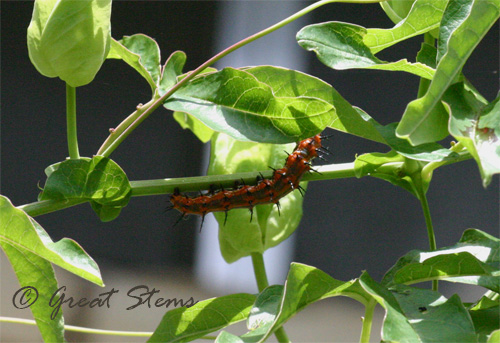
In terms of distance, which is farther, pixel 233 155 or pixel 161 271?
pixel 161 271

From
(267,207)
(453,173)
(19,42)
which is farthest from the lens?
(453,173)

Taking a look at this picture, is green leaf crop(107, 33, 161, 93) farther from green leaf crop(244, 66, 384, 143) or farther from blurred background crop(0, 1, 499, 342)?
blurred background crop(0, 1, 499, 342)

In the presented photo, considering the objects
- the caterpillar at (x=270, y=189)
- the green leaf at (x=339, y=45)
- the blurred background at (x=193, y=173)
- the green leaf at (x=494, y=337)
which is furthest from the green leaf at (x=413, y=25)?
the blurred background at (x=193, y=173)

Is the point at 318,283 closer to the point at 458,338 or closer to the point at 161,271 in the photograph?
the point at 458,338

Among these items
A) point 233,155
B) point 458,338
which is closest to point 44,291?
point 233,155

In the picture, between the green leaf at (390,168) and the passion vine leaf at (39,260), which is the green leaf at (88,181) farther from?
the green leaf at (390,168)

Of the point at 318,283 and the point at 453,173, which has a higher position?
the point at 318,283

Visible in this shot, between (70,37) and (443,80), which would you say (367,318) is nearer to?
(443,80)
